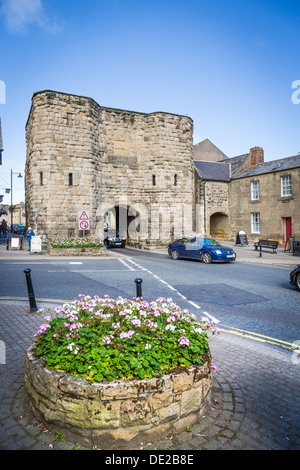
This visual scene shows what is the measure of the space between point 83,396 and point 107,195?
872 inches

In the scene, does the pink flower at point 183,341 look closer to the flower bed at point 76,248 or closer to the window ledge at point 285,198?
the flower bed at point 76,248

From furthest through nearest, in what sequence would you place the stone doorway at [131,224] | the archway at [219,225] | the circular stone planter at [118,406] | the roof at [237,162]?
the archway at [219,225] < the roof at [237,162] < the stone doorway at [131,224] < the circular stone planter at [118,406]

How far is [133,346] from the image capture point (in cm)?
319

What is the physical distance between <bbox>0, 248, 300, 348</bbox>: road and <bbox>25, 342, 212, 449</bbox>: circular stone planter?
2.34 metres

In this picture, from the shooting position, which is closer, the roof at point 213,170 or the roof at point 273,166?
the roof at point 273,166

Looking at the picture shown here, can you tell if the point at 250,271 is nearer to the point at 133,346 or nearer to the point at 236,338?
the point at 236,338

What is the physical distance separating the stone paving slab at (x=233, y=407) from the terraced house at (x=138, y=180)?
17.8 m

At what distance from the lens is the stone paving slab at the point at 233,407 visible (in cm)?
270

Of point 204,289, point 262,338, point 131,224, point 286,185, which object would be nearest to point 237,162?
point 286,185

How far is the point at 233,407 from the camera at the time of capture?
3264 millimetres

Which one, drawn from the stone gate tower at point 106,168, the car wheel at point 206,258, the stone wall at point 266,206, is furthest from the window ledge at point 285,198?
the car wheel at point 206,258

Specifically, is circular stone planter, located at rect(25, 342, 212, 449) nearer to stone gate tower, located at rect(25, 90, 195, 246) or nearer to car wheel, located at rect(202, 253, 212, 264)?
car wheel, located at rect(202, 253, 212, 264)

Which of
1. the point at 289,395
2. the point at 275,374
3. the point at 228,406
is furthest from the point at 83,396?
the point at 275,374

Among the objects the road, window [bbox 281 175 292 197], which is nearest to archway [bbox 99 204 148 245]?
window [bbox 281 175 292 197]
